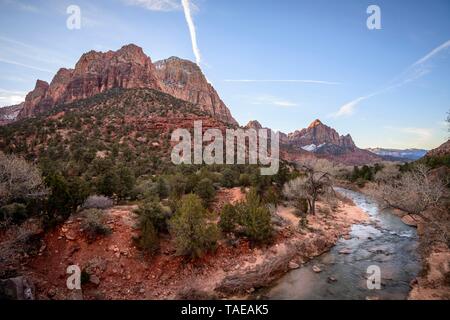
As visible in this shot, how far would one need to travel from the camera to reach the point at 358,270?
14.9 metres

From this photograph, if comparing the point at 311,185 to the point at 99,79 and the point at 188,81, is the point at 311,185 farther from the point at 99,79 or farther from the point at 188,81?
the point at 188,81

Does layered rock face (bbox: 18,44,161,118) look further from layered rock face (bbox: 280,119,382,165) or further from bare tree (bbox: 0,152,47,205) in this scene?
layered rock face (bbox: 280,119,382,165)

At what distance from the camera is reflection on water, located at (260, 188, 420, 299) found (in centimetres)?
1238

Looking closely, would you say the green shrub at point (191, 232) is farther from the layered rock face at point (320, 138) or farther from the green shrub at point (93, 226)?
the layered rock face at point (320, 138)

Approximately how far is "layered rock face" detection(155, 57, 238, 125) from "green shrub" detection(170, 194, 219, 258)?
11856cm

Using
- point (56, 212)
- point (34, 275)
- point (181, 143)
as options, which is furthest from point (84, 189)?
point (181, 143)

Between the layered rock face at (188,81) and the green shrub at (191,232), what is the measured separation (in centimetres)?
11856

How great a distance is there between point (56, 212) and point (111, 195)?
20.3 ft

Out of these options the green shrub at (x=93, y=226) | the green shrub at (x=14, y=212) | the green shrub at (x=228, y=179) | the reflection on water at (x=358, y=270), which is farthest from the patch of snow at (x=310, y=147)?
the green shrub at (x=14, y=212)

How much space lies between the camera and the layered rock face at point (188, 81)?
133 m

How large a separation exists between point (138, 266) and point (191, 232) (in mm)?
3046

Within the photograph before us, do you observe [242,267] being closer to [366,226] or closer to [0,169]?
[0,169]

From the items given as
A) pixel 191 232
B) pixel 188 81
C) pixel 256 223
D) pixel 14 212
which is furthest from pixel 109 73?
pixel 191 232

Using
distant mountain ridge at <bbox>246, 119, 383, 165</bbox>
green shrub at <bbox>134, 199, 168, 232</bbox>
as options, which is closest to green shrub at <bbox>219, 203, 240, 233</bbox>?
green shrub at <bbox>134, 199, 168, 232</bbox>
